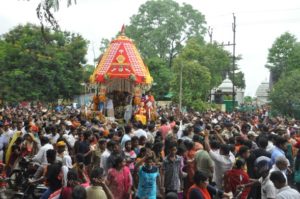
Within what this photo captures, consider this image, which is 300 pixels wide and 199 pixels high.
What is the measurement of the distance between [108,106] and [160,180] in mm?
17104

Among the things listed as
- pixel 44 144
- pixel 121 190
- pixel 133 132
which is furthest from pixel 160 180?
pixel 133 132

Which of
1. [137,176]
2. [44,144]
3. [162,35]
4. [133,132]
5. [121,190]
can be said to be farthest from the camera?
[162,35]

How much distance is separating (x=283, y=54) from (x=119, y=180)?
5547 centimetres

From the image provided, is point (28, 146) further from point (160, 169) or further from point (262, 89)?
point (262, 89)

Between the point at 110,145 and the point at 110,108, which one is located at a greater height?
the point at 110,108

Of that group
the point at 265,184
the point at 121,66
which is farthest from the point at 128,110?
the point at 265,184

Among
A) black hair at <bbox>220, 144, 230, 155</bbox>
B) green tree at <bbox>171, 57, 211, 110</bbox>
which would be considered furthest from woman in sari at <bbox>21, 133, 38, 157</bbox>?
green tree at <bbox>171, 57, 211, 110</bbox>

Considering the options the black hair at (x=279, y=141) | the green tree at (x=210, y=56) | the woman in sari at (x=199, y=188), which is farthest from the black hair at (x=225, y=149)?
the green tree at (x=210, y=56)

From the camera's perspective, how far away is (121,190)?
791 centimetres

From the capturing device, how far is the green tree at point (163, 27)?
55.6 meters

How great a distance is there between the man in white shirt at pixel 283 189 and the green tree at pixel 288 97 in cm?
2840

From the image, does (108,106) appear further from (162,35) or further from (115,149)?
(162,35)

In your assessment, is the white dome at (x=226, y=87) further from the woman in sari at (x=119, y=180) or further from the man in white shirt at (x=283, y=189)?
the man in white shirt at (x=283, y=189)

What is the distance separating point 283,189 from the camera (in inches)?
248
